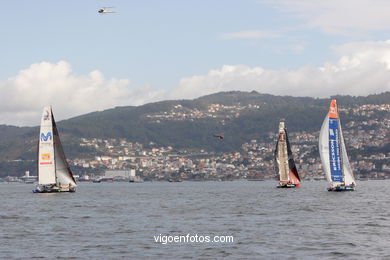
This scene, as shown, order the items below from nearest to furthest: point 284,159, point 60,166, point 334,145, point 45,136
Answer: point 334,145 < point 45,136 < point 60,166 < point 284,159

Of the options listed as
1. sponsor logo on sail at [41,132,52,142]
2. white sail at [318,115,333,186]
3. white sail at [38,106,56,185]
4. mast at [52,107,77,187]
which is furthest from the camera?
mast at [52,107,77,187]

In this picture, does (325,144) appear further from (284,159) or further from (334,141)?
(284,159)

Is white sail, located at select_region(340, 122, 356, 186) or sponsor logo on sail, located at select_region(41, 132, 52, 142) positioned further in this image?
sponsor logo on sail, located at select_region(41, 132, 52, 142)

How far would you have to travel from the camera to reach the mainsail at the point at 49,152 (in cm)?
9981

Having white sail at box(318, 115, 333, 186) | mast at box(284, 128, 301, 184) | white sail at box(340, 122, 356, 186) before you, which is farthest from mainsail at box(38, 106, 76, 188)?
mast at box(284, 128, 301, 184)

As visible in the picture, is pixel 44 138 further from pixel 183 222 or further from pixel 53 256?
pixel 53 256

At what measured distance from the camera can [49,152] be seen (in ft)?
330

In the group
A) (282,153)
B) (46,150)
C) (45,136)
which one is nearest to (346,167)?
(282,153)

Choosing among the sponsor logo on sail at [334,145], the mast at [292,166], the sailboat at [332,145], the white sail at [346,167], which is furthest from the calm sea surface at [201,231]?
the mast at [292,166]

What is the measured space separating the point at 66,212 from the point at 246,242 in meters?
30.2

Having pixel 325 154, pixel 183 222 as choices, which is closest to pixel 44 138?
pixel 325 154

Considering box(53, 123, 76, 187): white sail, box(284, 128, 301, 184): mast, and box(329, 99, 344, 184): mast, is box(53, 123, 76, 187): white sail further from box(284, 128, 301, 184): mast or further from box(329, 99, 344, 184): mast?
box(284, 128, 301, 184): mast

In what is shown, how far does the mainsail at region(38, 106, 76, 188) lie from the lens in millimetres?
99812

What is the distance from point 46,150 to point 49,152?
0.47m
